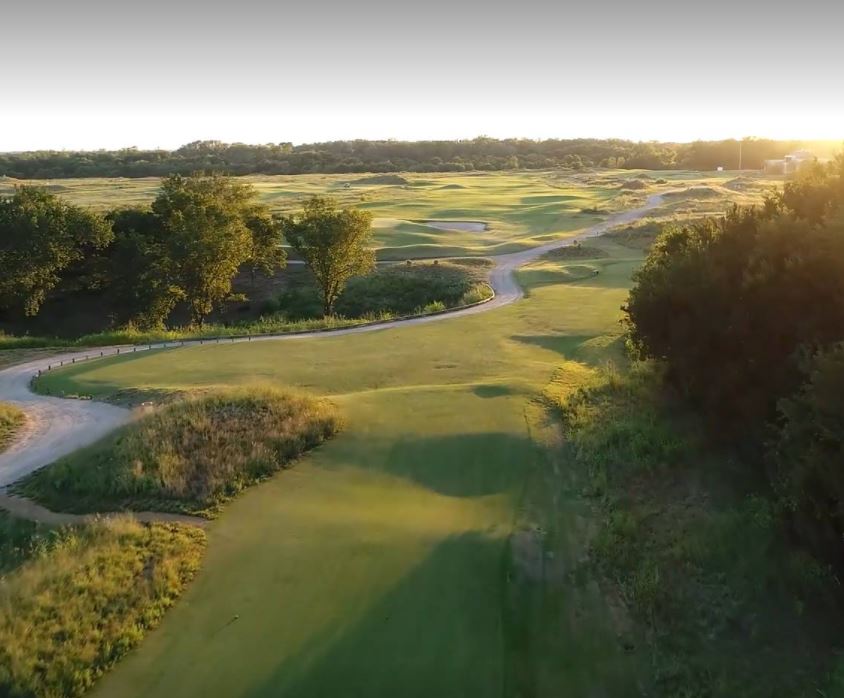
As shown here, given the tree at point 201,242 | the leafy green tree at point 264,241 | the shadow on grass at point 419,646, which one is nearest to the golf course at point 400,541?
the shadow on grass at point 419,646

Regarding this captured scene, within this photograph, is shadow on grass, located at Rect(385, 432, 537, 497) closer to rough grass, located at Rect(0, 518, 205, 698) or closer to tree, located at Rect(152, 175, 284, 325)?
rough grass, located at Rect(0, 518, 205, 698)

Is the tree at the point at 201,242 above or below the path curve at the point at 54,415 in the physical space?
above

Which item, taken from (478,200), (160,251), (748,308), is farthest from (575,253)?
(478,200)

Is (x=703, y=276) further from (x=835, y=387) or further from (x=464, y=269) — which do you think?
(x=464, y=269)

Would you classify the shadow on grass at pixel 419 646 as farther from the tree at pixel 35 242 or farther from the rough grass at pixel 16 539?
the tree at pixel 35 242

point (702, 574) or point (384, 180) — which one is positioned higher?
point (384, 180)

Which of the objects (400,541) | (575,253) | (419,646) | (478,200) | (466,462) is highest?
(478,200)

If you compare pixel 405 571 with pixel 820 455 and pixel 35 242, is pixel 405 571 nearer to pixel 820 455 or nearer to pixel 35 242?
pixel 820 455
